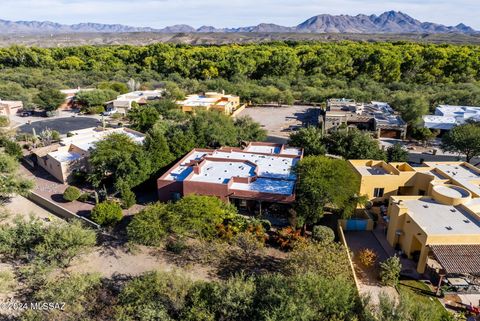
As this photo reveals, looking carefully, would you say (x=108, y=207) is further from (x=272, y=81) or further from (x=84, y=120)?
(x=272, y=81)

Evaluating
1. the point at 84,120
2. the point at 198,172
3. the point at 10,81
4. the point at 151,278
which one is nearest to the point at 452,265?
the point at 151,278

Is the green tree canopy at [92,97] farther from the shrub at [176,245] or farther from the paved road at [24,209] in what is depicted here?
the shrub at [176,245]

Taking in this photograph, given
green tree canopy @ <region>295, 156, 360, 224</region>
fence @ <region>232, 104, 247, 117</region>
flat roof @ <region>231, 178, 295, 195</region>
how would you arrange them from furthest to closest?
fence @ <region>232, 104, 247, 117</region> → flat roof @ <region>231, 178, 295, 195</region> → green tree canopy @ <region>295, 156, 360, 224</region>

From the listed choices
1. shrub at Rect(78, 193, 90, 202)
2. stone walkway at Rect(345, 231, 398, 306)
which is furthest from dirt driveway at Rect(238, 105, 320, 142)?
shrub at Rect(78, 193, 90, 202)

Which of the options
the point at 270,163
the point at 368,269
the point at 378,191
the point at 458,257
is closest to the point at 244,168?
the point at 270,163

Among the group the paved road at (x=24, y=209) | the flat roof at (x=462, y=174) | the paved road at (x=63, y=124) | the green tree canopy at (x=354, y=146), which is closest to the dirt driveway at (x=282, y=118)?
the green tree canopy at (x=354, y=146)

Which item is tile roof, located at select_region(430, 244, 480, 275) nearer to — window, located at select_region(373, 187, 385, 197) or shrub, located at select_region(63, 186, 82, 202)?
window, located at select_region(373, 187, 385, 197)
